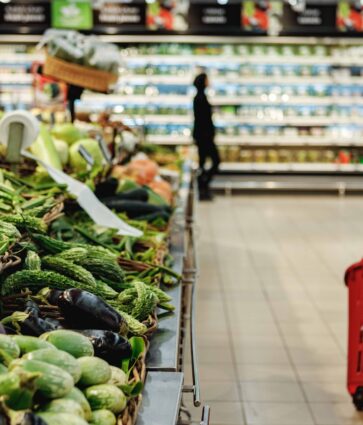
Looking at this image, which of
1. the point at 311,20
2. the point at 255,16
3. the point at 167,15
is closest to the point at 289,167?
the point at 311,20

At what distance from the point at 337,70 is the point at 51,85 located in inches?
187

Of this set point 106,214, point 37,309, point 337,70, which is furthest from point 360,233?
point 37,309

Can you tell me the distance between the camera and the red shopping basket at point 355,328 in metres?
3.46

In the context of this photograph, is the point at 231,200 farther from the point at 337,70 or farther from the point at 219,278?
the point at 219,278

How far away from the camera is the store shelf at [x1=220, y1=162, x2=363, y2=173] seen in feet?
37.6

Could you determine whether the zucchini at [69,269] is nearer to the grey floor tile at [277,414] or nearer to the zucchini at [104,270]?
the zucchini at [104,270]

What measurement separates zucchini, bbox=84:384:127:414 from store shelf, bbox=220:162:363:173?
1000 centimetres

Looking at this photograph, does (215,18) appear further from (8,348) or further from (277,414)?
(8,348)

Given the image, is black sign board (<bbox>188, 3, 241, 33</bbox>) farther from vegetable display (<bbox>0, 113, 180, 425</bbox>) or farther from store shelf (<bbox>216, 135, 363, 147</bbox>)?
vegetable display (<bbox>0, 113, 180, 425</bbox>)

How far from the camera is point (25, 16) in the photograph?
426 inches

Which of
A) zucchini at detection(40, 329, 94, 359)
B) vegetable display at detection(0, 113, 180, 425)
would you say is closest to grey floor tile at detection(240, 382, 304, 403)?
vegetable display at detection(0, 113, 180, 425)

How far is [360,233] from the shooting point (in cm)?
827

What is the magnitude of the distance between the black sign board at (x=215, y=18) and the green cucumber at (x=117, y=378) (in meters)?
9.87

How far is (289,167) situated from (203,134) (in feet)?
6.14
